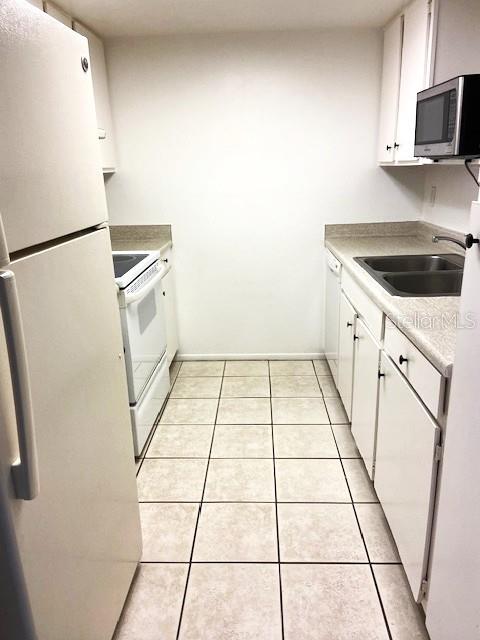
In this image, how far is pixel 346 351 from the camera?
2.59 metres

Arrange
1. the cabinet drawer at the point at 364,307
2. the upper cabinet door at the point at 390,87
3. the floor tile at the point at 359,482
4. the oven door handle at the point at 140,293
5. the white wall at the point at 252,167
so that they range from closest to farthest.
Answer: the cabinet drawer at the point at 364,307 < the floor tile at the point at 359,482 < the oven door handle at the point at 140,293 < the upper cabinet door at the point at 390,87 < the white wall at the point at 252,167

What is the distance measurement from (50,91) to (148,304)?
167 cm

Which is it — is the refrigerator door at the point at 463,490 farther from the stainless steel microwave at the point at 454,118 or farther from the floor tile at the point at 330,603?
the stainless steel microwave at the point at 454,118

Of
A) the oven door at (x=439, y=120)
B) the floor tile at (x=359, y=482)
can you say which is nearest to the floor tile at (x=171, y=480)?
the floor tile at (x=359, y=482)

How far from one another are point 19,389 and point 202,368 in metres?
2.74

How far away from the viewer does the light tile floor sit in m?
1.54

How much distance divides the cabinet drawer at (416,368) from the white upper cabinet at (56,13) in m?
2.14

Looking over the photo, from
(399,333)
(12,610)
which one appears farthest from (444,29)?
(12,610)

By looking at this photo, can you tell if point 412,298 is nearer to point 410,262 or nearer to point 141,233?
point 410,262

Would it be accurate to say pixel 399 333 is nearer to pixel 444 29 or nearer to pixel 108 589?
pixel 108 589

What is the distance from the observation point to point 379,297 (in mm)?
1817

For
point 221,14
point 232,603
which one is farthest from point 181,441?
point 221,14

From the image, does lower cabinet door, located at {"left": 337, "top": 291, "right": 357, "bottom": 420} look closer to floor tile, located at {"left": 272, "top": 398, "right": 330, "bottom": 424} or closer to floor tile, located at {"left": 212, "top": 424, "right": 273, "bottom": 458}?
floor tile, located at {"left": 272, "top": 398, "right": 330, "bottom": 424}

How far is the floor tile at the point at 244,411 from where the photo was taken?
110 inches
